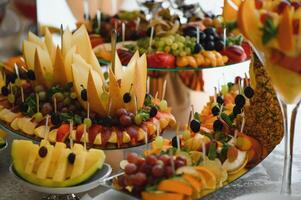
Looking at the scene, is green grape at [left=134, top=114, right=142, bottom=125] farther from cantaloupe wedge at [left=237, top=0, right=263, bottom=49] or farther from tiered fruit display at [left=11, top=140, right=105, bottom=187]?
cantaloupe wedge at [left=237, top=0, right=263, bottom=49]

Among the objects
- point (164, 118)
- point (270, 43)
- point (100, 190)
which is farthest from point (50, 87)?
point (270, 43)

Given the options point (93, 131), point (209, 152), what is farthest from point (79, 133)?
point (209, 152)

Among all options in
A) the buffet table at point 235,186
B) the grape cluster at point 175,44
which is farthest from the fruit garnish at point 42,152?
the grape cluster at point 175,44

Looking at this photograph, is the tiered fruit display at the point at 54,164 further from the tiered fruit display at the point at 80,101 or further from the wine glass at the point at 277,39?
Answer: the wine glass at the point at 277,39

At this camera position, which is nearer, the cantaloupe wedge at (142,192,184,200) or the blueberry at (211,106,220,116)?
the cantaloupe wedge at (142,192,184,200)

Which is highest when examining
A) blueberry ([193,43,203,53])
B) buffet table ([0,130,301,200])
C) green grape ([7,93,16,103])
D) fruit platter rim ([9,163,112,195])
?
blueberry ([193,43,203,53])

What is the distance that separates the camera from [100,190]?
1.48 meters

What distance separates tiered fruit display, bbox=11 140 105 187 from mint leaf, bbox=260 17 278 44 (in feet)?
1.48

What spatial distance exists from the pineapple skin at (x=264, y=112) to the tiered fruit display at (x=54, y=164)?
1.33 feet

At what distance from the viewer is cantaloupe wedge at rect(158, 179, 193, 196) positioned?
126 centimetres

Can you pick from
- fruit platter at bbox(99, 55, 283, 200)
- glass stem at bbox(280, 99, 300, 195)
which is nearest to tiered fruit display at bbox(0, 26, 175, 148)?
fruit platter at bbox(99, 55, 283, 200)

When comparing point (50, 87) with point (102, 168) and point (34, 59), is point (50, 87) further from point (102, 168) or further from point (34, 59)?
point (102, 168)

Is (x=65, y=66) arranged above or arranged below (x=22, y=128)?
above

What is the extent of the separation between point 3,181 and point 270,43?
76 cm
